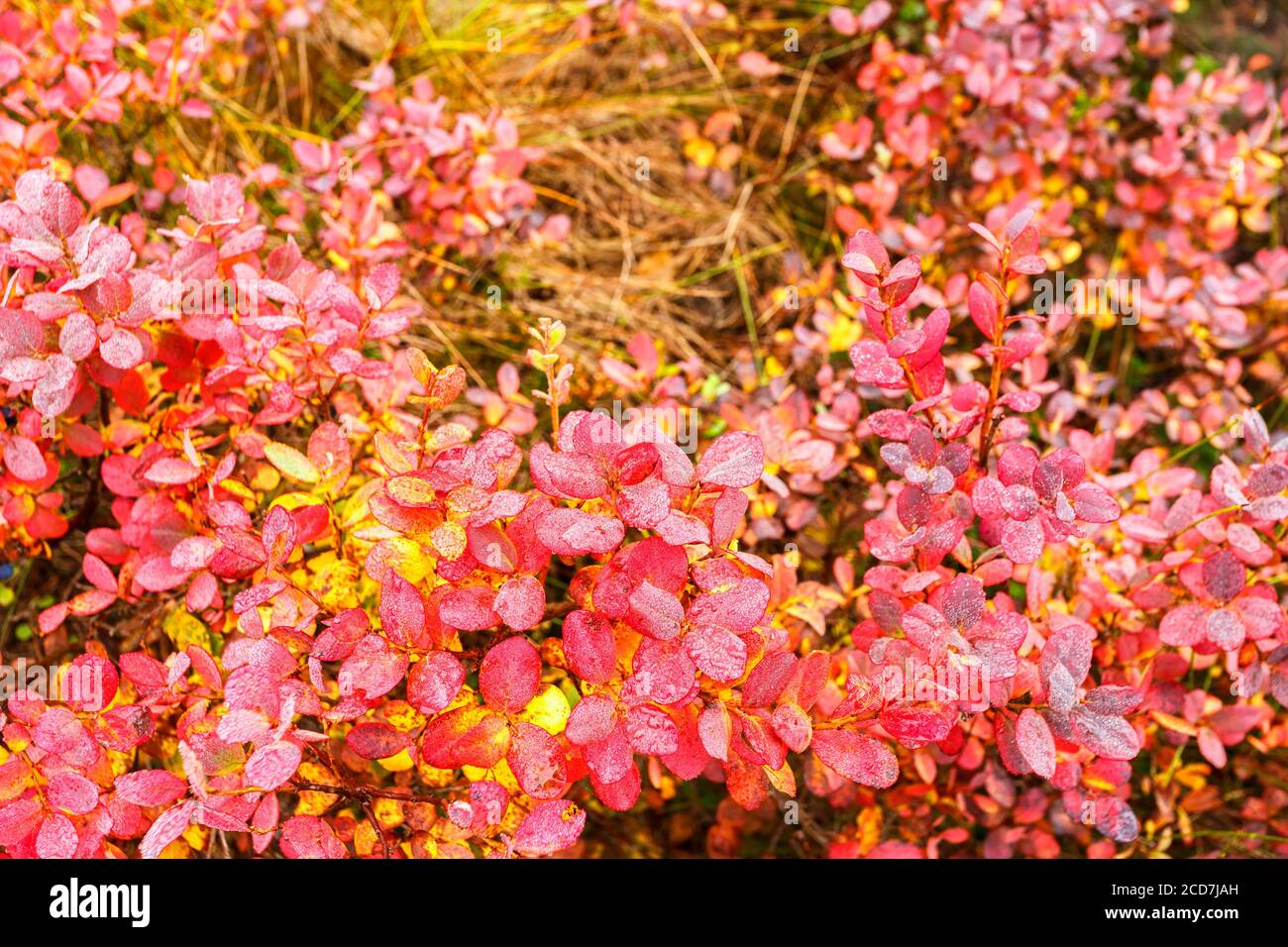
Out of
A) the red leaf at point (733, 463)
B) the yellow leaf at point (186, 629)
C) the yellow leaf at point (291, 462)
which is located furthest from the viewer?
the yellow leaf at point (186, 629)

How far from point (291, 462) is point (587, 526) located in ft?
1.76

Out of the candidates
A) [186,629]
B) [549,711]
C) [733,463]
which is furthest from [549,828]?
[186,629]

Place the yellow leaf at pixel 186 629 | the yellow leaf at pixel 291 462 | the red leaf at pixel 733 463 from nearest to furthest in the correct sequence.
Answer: the red leaf at pixel 733 463 < the yellow leaf at pixel 291 462 < the yellow leaf at pixel 186 629

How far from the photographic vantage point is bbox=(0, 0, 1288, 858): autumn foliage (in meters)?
1.24

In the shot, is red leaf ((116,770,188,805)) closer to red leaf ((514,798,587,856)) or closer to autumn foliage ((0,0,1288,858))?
autumn foliage ((0,0,1288,858))

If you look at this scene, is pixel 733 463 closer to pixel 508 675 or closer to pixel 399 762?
pixel 508 675

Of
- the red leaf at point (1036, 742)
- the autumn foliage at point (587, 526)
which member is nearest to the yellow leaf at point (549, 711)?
the autumn foliage at point (587, 526)

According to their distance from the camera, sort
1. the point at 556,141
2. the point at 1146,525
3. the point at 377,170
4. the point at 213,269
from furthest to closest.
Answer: the point at 556,141, the point at 377,170, the point at 1146,525, the point at 213,269

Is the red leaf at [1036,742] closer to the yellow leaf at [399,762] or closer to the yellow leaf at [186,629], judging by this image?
the yellow leaf at [399,762]

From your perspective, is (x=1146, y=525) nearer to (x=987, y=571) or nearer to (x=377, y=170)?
(x=987, y=571)

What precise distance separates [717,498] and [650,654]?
0.77 ft

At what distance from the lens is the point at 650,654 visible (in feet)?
3.88

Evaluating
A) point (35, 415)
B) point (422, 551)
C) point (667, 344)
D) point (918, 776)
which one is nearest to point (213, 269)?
point (35, 415)

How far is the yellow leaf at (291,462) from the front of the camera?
4.66 ft
